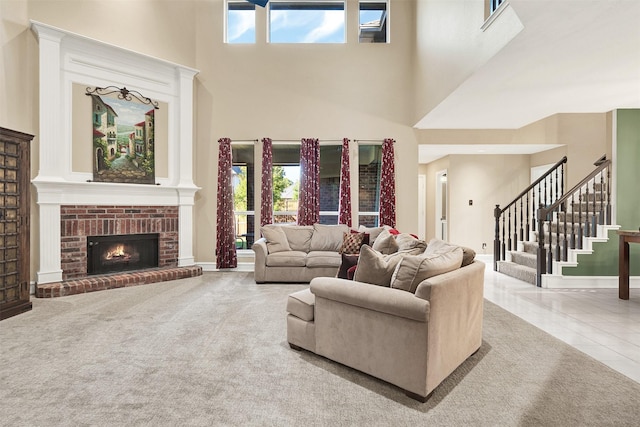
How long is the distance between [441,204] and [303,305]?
22.5 ft

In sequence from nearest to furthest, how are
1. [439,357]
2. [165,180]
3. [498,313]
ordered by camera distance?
1. [439,357]
2. [498,313]
3. [165,180]

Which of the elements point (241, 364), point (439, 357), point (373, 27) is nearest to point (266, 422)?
point (241, 364)

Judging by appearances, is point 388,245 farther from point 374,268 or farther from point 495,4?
point 495,4

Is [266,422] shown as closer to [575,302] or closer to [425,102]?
[575,302]

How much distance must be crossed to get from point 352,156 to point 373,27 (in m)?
2.64

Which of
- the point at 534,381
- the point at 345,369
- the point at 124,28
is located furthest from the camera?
the point at 124,28

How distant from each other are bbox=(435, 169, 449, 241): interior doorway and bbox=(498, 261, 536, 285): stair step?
6.72 feet

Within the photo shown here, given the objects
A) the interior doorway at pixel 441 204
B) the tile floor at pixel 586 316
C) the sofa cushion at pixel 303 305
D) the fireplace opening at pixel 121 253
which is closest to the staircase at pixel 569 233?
the tile floor at pixel 586 316

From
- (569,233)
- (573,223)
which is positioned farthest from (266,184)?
(569,233)

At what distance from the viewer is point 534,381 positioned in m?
2.40

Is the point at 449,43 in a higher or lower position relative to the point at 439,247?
higher

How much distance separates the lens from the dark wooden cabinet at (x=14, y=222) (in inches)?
148

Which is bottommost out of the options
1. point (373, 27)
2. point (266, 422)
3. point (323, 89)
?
point (266, 422)

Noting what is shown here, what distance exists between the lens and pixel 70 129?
5113mm
